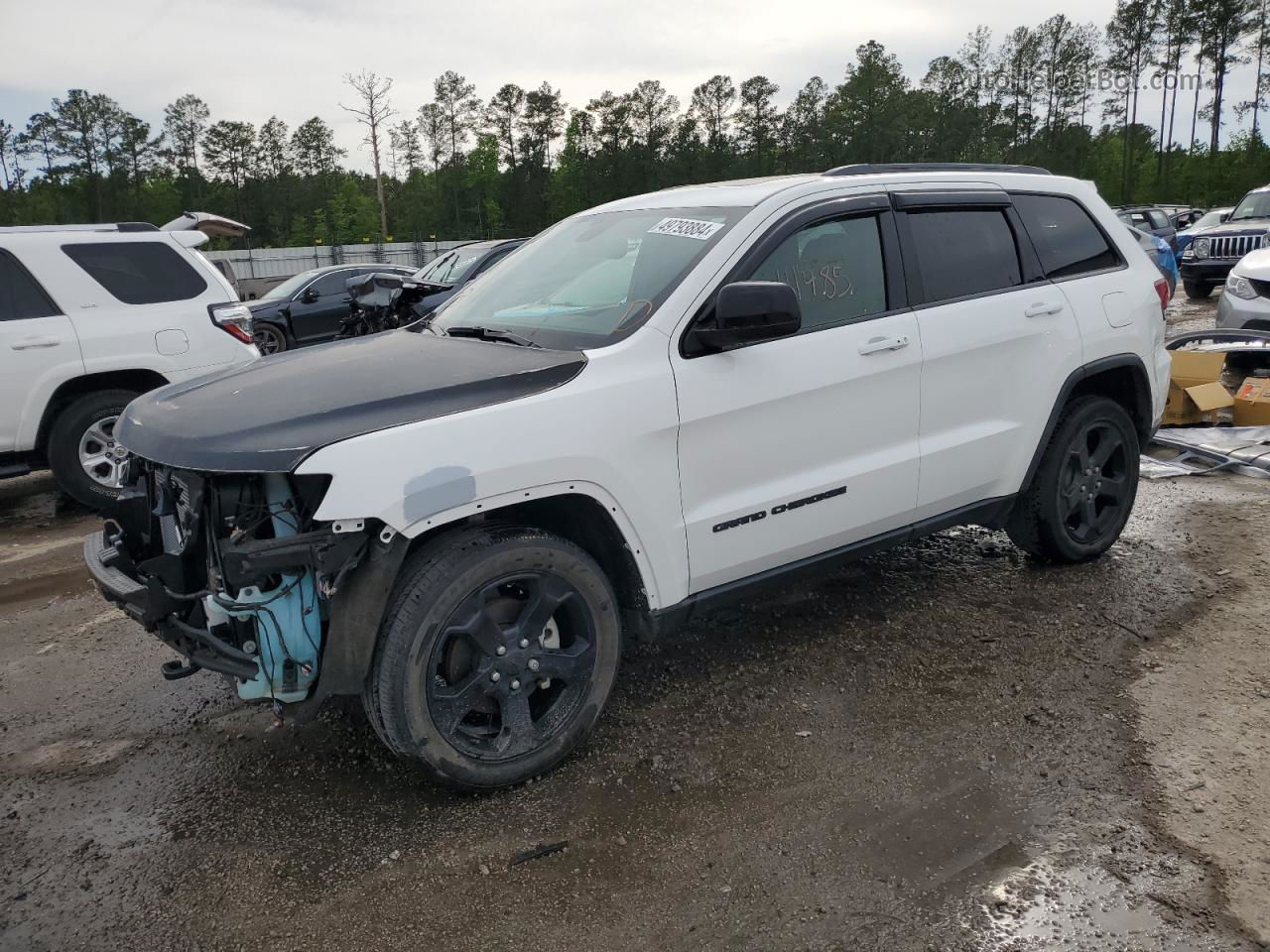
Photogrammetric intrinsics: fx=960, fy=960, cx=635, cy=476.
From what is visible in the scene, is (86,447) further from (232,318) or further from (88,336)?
(232,318)

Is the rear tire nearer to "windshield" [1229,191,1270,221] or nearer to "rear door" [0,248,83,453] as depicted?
"rear door" [0,248,83,453]

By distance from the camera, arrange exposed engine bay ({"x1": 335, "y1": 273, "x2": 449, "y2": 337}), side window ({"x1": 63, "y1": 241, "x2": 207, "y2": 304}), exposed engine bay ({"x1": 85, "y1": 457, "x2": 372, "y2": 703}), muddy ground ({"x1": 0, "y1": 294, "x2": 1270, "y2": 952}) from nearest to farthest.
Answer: muddy ground ({"x1": 0, "y1": 294, "x2": 1270, "y2": 952}) < exposed engine bay ({"x1": 85, "y1": 457, "x2": 372, "y2": 703}) < side window ({"x1": 63, "y1": 241, "x2": 207, "y2": 304}) < exposed engine bay ({"x1": 335, "y1": 273, "x2": 449, "y2": 337})

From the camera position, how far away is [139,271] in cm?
704

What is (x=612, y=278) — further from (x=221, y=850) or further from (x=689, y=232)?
(x=221, y=850)

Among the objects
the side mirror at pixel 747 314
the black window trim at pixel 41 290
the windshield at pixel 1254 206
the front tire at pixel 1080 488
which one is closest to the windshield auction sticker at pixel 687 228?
the side mirror at pixel 747 314

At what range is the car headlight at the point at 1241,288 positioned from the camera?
31.7 feet

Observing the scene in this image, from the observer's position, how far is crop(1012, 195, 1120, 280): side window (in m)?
4.39

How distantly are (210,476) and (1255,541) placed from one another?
521cm

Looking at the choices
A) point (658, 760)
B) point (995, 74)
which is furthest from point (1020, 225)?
point (995, 74)

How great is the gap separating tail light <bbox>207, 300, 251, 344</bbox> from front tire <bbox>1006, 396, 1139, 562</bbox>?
18.7 feet

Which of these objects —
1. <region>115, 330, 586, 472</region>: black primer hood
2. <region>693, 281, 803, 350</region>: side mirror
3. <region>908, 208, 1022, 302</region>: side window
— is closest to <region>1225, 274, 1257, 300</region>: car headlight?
<region>908, 208, 1022, 302</region>: side window

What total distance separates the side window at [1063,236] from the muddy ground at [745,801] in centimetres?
155

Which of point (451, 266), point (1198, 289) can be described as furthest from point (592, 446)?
point (1198, 289)

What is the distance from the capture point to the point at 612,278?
3611 mm
